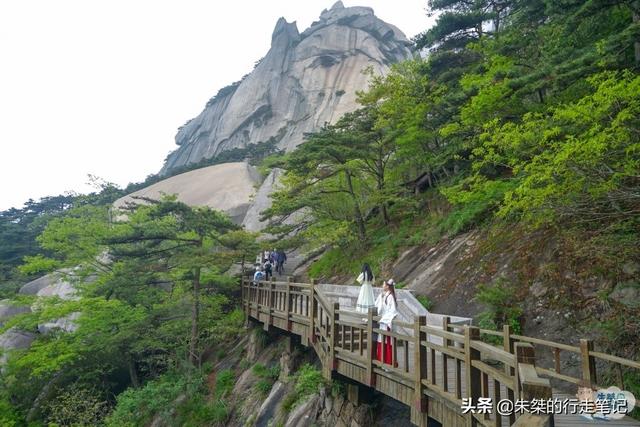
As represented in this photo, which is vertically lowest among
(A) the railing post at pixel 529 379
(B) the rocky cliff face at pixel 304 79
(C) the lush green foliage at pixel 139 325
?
(C) the lush green foliage at pixel 139 325

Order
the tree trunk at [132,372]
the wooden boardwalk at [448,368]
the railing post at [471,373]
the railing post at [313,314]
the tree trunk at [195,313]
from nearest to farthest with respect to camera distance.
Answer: the wooden boardwalk at [448,368], the railing post at [471,373], the railing post at [313,314], the tree trunk at [195,313], the tree trunk at [132,372]

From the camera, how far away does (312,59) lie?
62.0 metres

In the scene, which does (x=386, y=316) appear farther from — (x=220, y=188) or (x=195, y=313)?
(x=220, y=188)

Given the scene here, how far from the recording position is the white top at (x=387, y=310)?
7.43 metres

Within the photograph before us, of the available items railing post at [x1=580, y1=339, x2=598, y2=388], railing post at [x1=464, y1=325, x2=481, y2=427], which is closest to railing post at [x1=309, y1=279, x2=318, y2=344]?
railing post at [x1=464, y1=325, x2=481, y2=427]

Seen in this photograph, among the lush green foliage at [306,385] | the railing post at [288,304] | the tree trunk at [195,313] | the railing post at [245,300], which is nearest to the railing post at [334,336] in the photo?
the lush green foliage at [306,385]

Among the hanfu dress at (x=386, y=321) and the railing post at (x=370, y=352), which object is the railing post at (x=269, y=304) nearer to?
the hanfu dress at (x=386, y=321)

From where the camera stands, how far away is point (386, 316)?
7.46 m

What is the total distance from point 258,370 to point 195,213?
7.22 m

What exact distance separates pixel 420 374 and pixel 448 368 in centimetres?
A: 182

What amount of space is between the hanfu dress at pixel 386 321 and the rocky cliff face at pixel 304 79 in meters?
47.1

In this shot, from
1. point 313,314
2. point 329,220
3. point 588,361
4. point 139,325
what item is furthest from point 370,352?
point 139,325

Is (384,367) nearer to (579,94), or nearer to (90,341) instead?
(579,94)

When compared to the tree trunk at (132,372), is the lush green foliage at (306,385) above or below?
above
